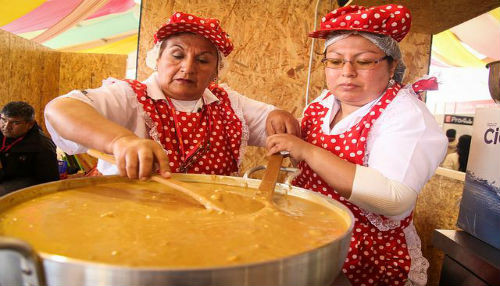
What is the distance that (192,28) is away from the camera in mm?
1434

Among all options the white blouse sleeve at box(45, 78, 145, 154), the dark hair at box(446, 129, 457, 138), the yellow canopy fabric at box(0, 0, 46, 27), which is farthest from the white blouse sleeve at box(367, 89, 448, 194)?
the yellow canopy fabric at box(0, 0, 46, 27)

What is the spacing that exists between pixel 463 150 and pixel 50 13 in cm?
586

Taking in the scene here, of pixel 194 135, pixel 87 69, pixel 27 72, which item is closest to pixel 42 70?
pixel 27 72

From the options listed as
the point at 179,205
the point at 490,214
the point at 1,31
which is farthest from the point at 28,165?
the point at 490,214

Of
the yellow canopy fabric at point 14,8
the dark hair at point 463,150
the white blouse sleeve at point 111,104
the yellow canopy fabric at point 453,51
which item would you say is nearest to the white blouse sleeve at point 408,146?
the white blouse sleeve at point 111,104

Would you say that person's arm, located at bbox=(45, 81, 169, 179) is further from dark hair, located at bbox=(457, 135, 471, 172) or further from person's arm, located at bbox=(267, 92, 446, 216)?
dark hair, located at bbox=(457, 135, 471, 172)

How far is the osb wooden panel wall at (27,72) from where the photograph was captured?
5.13 m

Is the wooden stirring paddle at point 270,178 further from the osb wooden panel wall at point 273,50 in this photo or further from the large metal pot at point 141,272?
the osb wooden panel wall at point 273,50

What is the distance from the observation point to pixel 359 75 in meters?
1.31

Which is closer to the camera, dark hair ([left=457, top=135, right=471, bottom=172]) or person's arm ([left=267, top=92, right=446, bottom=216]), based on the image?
person's arm ([left=267, top=92, right=446, bottom=216])

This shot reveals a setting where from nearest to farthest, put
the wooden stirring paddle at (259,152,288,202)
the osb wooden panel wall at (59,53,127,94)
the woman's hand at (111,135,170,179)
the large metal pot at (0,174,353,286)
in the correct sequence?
the large metal pot at (0,174,353,286) < the woman's hand at (111,135,170,179) < the wooden stirring paddle at (259,152,288,202) < the osb wooden panel wall at (59,53,127,94)

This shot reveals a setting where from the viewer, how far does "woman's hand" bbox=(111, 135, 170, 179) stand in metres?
0.91

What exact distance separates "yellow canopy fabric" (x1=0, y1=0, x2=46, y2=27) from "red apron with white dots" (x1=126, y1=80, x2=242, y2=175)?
14.6ft

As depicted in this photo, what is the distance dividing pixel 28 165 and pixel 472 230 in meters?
4.04
